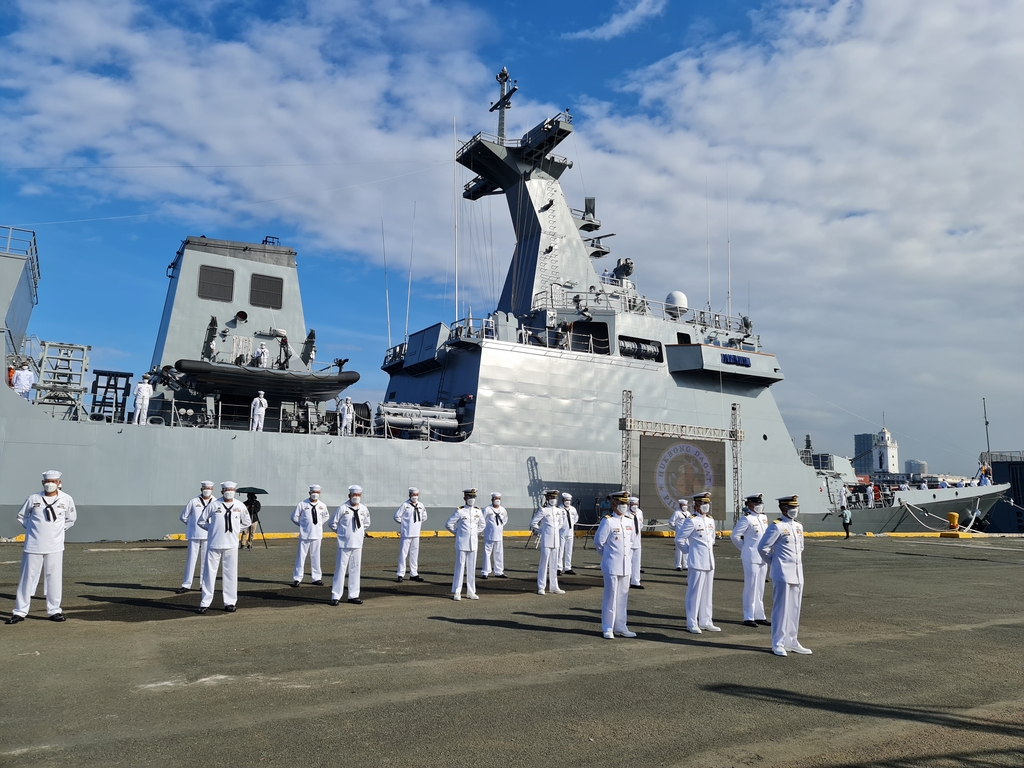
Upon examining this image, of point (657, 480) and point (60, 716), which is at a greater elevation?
point (657, 480)

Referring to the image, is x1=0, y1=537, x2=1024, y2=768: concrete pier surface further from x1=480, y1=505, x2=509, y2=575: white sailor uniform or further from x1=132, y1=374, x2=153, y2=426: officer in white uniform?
x1=132, y1=374, x2=153, y2=426: officer in white uniform

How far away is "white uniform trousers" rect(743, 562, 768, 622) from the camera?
8805 mm

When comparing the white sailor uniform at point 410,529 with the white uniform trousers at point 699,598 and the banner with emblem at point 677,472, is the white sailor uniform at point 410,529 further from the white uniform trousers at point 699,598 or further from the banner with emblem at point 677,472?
the banner with emblem at point 677,472

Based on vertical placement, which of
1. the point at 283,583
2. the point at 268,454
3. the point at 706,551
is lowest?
the point at 283,583

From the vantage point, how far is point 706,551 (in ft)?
28.3

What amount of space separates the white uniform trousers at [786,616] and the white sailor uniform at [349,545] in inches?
214

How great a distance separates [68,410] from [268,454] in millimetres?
4545

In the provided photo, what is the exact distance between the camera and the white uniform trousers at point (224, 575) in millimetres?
8602

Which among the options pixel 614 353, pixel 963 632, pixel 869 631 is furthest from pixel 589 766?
pixel 614 353

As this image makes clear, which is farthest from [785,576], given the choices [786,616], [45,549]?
[45,549]

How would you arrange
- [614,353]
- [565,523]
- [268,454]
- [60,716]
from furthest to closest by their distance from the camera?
[614,353] → [268,454] → [565,523] → [60,716]

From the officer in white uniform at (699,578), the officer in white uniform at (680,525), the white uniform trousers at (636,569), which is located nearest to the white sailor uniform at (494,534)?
the white uniform trousers at (636,569)

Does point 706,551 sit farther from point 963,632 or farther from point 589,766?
point 589,766

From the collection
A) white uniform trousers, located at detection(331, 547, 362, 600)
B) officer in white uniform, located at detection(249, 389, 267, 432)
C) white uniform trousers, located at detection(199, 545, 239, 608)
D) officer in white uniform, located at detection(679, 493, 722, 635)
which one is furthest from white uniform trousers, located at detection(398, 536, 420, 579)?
officer in white uniform, located at detection(249, 389, 267, 432)
